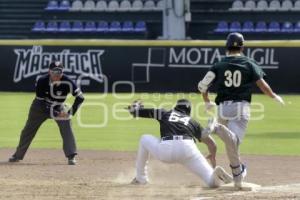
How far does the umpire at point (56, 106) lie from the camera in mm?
12617

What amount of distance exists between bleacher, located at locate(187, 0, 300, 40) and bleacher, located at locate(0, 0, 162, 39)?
1.93 meters

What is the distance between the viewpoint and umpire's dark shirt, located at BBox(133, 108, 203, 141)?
9.90m

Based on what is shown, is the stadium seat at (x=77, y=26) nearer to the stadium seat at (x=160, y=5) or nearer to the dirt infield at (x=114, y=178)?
the stadium seat at (x=160, y=5)

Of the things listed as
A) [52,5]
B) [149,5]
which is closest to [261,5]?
[149,5]

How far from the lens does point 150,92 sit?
28.1 m

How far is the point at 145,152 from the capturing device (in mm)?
10195

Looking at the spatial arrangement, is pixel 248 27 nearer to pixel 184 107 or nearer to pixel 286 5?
pixel 286 5

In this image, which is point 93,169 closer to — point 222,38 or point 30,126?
point 30,126

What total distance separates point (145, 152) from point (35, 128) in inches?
135

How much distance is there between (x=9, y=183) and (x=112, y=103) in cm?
1409

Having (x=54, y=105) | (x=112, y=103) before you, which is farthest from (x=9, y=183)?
(x=112, y=103)

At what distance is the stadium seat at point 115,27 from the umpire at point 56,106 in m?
23.3

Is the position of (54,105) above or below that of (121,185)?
above

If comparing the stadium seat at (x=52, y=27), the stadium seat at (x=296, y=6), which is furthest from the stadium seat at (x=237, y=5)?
the stadium seat at (x=52, y=27)
